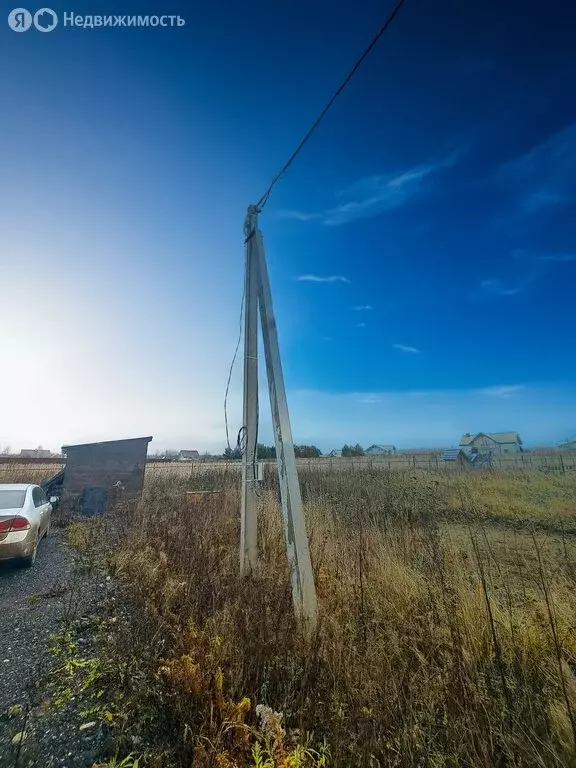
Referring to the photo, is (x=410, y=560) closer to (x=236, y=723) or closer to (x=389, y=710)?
(x=389, y=710)

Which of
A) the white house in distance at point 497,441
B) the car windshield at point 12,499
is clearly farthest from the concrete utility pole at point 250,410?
the white house in distance at point 497,441

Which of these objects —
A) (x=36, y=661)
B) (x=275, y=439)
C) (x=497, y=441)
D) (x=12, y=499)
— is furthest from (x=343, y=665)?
(x=497, y=441)

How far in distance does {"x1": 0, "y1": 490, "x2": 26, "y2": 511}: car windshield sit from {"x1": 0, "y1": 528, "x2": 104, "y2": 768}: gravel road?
1053 millimetres

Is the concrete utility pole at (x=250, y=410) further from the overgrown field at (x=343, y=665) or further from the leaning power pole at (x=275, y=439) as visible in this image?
the overgrown field at (x=343, y=665)

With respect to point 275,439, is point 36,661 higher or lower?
lower

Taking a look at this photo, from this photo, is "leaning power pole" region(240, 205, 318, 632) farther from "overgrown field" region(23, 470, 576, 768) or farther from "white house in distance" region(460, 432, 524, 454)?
"white house in distance" region(460, 432, 524, 454)

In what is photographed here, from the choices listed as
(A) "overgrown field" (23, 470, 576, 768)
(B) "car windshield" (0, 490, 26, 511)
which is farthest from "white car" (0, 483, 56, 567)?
(A) "overgrown field" (23, 470, 576, 768)

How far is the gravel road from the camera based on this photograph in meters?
2.18

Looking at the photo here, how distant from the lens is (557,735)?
199 centimetres

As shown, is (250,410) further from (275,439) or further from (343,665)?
(343,665)

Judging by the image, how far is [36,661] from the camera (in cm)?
322

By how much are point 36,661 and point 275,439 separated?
2.90m

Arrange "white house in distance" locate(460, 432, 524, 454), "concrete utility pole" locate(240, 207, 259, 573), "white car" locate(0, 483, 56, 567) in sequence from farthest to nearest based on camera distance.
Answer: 1. "white house in distance" locate(460, 432, 524, 454)
2. "white car" locate(0, 483, 56, 567)
3. "concrete utility pole" locate(240, 207, 259, 573)

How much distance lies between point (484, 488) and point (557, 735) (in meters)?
17.4
